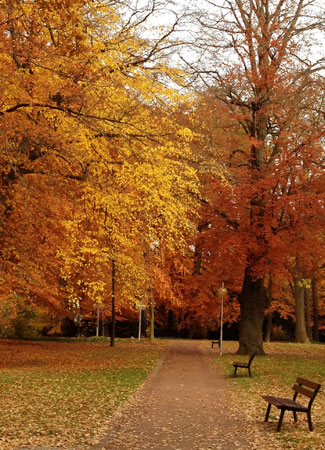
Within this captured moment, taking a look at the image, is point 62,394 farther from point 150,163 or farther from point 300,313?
point 300,313

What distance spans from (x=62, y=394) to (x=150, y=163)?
5.42m

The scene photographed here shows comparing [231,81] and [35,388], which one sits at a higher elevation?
[231,81]

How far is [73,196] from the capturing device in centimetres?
1517

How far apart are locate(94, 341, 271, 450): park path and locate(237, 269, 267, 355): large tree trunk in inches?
423

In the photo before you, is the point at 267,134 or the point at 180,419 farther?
the point at 267,134

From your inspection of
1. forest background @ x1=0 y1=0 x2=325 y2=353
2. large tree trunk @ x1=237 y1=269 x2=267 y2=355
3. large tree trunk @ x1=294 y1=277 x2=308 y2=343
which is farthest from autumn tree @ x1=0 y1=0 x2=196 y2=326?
large tree trunk @ x1=294 y1=277 x2=308 y2=343

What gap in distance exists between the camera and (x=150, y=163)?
14719mm

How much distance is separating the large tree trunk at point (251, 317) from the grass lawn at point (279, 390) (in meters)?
1.64

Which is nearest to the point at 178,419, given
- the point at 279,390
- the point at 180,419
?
the point at 180,419

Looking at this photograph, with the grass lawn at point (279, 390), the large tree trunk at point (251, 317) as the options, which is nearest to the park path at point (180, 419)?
the grass lawn at point (279, 390)

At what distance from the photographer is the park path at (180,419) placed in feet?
29.0

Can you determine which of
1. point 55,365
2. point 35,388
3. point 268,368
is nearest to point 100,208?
point 35,388

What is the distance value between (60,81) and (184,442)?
797 centimetres

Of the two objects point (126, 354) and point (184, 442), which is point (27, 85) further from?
point (126, 354)
